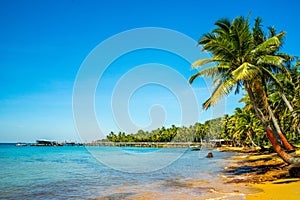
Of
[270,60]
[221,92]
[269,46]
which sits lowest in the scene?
[221,92]

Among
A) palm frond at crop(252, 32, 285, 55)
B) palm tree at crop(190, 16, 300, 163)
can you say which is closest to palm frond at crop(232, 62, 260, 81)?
palm tree at crop(190, 16, 300, 163)

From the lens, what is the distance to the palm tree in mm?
13719

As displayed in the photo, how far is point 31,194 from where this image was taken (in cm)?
1372

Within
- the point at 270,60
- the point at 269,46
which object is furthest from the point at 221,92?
the point at 269,46

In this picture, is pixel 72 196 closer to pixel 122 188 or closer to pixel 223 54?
pixel 122 188

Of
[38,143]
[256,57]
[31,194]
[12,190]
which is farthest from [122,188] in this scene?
[38,143]

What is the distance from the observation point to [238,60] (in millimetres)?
14242

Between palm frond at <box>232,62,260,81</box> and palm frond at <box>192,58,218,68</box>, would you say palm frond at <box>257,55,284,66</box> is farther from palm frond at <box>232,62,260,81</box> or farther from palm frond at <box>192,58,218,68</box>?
palm frond at <box>192,58,218,68</box>

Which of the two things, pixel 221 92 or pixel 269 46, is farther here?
pixel 269 46

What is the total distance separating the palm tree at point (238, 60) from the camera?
540 inches

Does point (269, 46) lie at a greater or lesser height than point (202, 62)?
greater

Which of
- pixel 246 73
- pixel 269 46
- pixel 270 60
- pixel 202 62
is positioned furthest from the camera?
pixel 202 62

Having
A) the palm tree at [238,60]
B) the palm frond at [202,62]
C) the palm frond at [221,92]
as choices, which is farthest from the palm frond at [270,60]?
the palm frond at [202,62]

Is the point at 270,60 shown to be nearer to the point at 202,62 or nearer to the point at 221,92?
the point at 221,92
